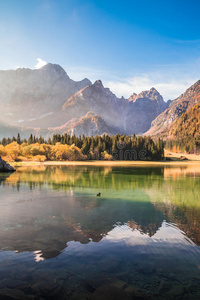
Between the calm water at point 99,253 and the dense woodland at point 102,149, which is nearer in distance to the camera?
the calm water at point 99,253

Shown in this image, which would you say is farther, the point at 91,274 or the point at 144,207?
the point at 144,207

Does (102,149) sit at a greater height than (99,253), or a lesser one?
greater

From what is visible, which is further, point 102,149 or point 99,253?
point 102,149

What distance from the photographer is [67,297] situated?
26.2 ft

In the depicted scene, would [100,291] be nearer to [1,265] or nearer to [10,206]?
[1,265]

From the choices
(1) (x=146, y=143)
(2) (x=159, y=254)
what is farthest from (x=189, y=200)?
(1) (x=146, y=143)

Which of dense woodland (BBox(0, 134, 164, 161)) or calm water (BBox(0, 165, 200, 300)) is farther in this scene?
dense woodland (BBox(0, 134, 164, 161))

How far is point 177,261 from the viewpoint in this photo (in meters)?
10.8

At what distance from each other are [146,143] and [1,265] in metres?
171

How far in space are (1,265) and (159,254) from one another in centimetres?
780

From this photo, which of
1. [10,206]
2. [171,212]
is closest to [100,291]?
[171,212]

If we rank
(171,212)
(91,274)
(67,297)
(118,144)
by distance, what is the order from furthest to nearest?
(118,144) < (171,212) < (91,274) < (67,297)

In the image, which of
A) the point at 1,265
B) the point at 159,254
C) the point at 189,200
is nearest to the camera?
the point at 1,265

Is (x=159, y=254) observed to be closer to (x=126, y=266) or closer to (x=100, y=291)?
(x=126, y=266)
